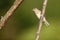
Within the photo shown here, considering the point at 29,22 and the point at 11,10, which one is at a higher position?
the point at 29,22

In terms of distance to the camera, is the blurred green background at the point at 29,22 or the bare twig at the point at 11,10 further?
the blurred green background at the point at 29,22

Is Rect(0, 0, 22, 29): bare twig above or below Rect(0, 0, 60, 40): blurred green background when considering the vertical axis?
below

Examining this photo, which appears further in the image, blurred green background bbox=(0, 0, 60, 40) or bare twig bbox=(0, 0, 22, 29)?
blurred green background bbox=(0, 0, 60, 40)

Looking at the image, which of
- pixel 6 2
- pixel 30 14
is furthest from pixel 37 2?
pixel 6 2

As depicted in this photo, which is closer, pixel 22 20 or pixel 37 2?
pixel 37 2

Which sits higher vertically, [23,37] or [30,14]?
[30,14]

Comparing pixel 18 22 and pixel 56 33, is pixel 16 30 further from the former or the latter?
pixel 56 33

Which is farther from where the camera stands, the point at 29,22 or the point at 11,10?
the point at 29,22

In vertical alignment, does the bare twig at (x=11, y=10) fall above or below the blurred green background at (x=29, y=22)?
below
